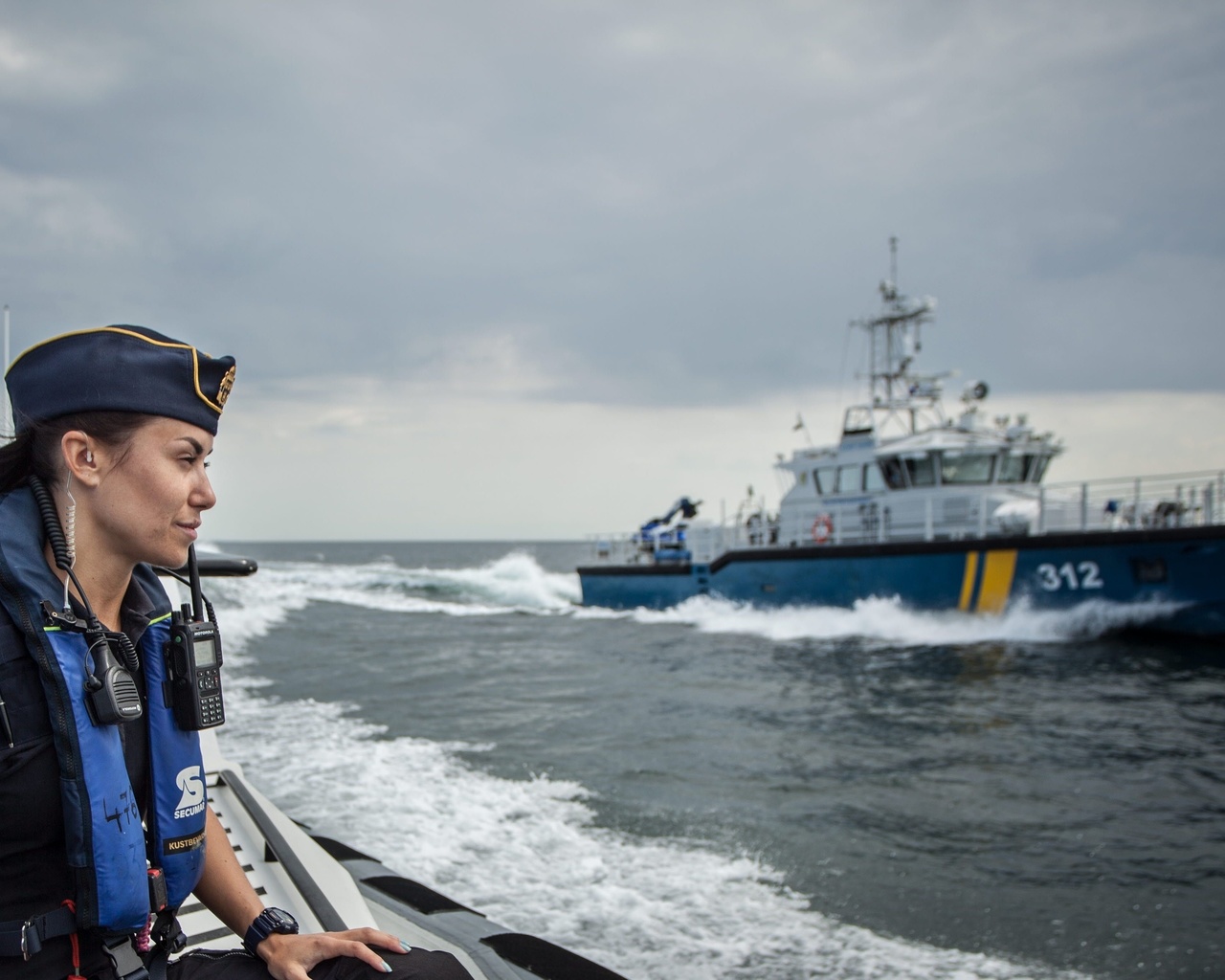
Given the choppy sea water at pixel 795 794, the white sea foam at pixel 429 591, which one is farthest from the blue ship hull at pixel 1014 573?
the white sea foam at pixel 429 591

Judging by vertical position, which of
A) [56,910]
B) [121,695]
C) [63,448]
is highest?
[63,448]

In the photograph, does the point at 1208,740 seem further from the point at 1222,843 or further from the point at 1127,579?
the point at 1127,579

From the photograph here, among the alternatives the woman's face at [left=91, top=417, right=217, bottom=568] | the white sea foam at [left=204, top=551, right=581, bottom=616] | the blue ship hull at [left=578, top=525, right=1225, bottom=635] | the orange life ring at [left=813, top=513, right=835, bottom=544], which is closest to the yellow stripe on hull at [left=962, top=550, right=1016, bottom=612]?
the blue ship hull at [left=578, top=525, right=1225, bottom=635]

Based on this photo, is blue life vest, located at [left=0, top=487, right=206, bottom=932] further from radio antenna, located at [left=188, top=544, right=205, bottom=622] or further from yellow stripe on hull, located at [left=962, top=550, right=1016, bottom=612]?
yellow stripe on hull, located at [left=962, top=550, right=1016, bottom=612]

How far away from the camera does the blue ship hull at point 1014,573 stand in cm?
1324

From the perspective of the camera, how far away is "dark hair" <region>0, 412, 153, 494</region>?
48.6 inches

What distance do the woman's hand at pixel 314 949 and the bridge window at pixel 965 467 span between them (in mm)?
17121

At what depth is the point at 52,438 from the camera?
49.2 inches

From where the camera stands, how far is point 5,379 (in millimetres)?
1271

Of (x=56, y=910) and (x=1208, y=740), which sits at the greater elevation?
(x=56, y=910)

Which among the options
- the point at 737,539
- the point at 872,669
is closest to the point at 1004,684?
the point at 872,669

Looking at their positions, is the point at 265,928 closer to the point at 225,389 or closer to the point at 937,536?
the point at 225,389

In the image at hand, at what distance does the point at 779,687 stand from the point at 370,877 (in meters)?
8.35

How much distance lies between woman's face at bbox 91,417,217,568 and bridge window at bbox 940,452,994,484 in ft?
56.6
